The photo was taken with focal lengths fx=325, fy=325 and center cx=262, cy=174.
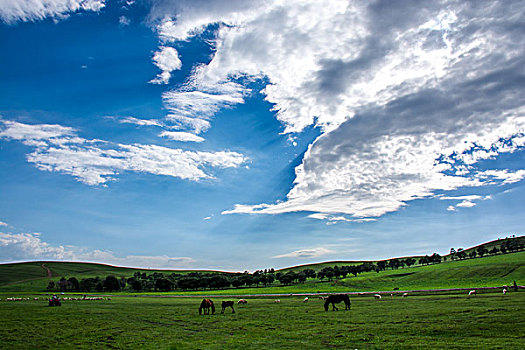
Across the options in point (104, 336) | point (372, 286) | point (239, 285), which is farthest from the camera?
point (239, 285)

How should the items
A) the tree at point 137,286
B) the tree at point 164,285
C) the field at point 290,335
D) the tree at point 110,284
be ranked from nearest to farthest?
1. the field at point 290,335
2. the tree at point 110,284
3. the tree at point 137,286
4. the tree at point 164,285

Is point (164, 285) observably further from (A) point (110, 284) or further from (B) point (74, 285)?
(B) point (74, 285)

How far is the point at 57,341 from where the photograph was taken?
2303 cm

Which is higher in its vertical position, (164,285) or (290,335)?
(290,335)

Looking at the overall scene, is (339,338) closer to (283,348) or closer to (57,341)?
(283,348)

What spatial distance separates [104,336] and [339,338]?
1780 cm

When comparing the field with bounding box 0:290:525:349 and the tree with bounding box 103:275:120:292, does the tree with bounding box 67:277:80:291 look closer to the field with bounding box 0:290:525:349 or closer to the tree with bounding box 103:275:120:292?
the tree with bounding box 103:275:120:292

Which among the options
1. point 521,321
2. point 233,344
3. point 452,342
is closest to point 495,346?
point 452,342

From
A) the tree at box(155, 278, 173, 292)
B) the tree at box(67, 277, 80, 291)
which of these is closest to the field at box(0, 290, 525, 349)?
the tree at box(155, 278, 173, 292)

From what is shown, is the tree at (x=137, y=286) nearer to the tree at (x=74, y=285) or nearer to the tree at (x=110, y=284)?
the tree at (x=110, y=284)

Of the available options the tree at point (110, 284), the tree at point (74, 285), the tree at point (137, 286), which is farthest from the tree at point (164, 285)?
the tree at point (74, 285)

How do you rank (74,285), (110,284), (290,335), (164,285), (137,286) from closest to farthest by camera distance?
1. (290,335)
2. (137,286)
3. (110,284)
4. (164,285)
5. (74,285)

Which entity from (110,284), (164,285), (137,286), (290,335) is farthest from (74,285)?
(290,335)

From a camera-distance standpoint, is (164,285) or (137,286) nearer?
(137,286)
